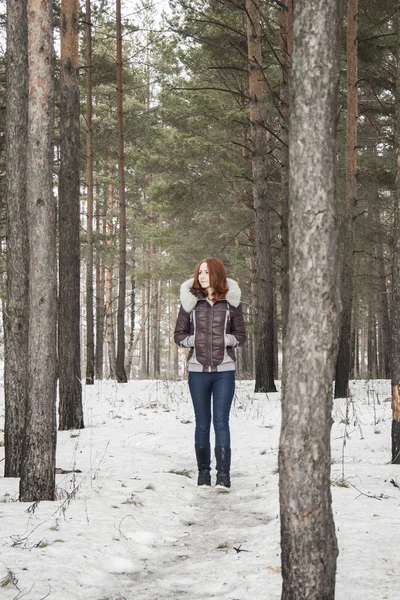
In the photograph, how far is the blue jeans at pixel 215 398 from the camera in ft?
19.2

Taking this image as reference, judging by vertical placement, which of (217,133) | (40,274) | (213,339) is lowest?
(213,339)

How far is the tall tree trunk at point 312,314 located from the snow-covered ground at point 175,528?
621 millimetres

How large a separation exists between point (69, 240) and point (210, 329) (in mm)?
4327

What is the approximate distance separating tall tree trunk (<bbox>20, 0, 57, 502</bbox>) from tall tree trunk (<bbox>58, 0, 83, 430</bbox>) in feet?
14.0

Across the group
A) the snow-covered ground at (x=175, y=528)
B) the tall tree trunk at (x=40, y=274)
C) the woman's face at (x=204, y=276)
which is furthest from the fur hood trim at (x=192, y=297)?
the snow-covered ground at (x=175, y=528)

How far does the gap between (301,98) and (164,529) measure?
334 cm

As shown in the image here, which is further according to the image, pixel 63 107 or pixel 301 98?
pixel 63 107

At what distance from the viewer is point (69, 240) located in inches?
369

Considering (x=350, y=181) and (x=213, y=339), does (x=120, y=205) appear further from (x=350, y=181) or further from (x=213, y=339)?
(x=213, y=339)

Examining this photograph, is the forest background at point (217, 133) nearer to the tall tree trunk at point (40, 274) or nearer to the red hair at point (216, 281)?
the red hair at point (216, 281)

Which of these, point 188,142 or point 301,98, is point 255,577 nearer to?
point 301,98

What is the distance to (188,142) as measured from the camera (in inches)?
745

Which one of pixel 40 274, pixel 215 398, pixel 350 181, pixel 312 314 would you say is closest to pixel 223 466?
pixel 215 398

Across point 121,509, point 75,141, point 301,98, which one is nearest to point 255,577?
point 121,509
